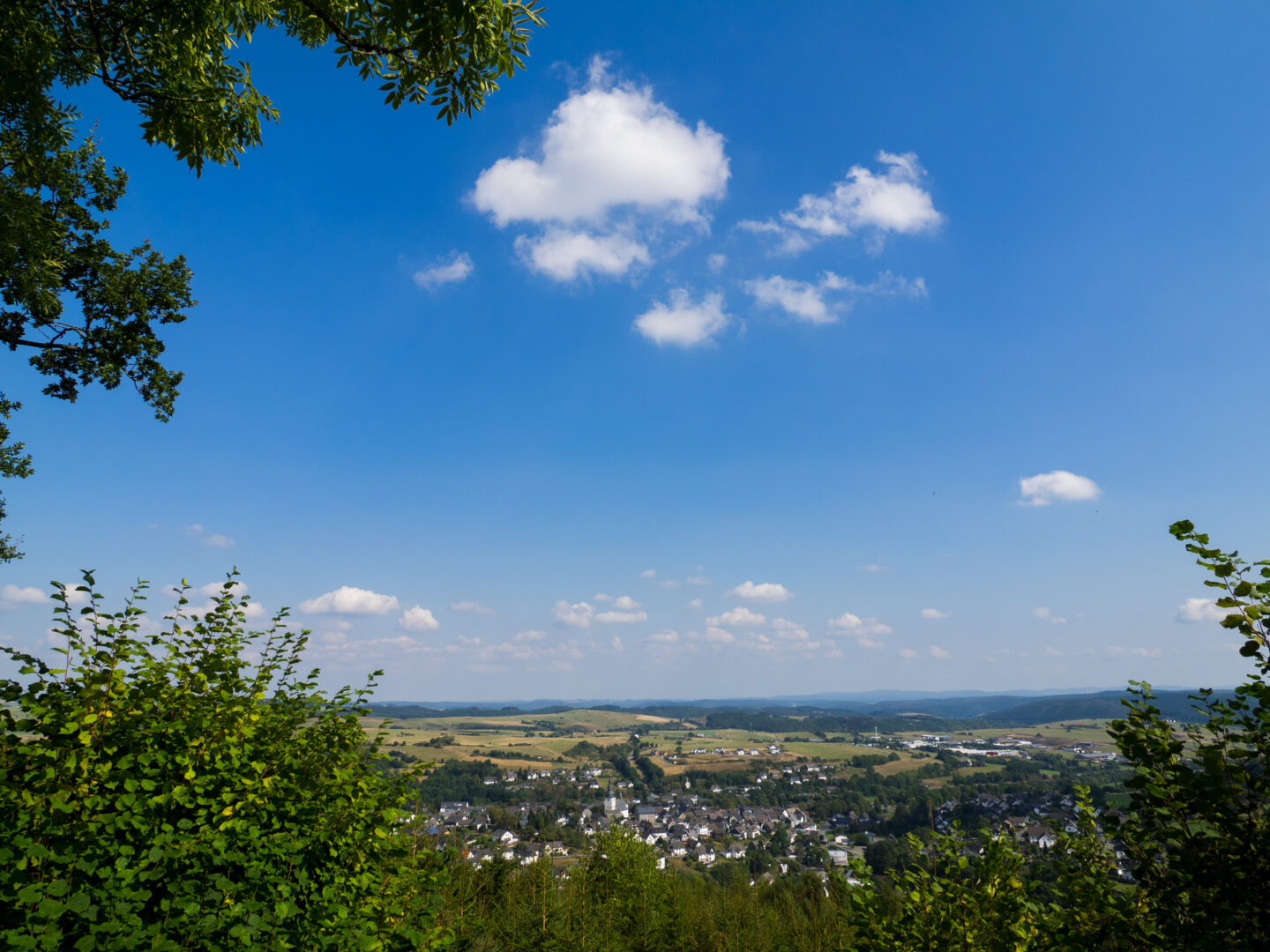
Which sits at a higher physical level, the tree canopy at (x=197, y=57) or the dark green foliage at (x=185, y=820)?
the tree canopy at (x=197, y=57)

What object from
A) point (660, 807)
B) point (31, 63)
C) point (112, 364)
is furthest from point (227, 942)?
point (660, 807)

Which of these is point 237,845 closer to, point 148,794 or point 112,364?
point 148,794

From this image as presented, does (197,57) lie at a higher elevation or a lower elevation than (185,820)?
higher

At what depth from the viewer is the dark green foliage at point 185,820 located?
3.22 meters

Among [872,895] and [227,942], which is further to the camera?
[872,895]

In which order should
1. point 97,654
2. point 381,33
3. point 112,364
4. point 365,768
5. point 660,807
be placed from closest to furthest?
point 97,654 → point 381,33 → point 365,768 → point 112,364 → point 660,807

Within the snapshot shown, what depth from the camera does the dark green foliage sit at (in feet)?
10.6

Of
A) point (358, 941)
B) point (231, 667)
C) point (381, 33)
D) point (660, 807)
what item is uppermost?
point (381, 33)

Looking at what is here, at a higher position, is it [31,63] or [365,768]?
[31,63]

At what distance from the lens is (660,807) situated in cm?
6594

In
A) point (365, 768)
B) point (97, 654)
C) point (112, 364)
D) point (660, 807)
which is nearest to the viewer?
point (97, 654)

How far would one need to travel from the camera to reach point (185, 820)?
154 inches

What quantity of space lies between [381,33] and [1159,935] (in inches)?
335

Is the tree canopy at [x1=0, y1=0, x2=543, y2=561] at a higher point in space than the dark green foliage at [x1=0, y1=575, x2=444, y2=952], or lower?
higher
